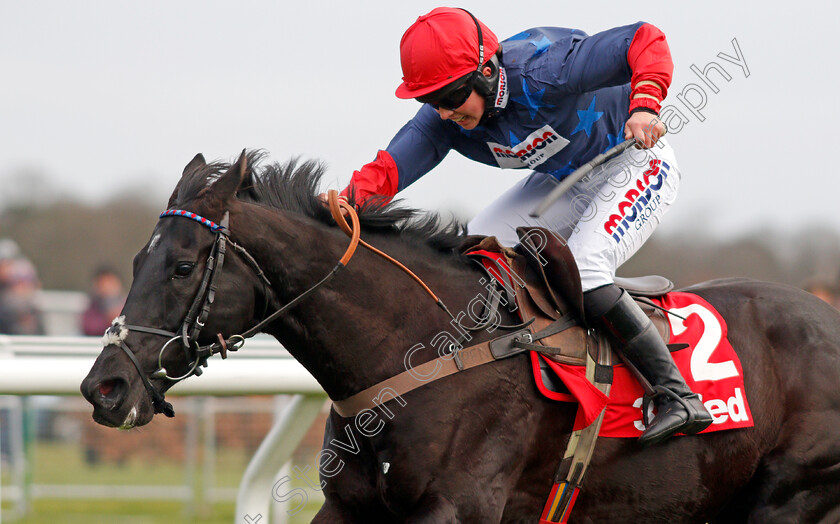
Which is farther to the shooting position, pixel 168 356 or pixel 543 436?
pixel 543 436

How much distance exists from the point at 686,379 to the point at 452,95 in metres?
1.32

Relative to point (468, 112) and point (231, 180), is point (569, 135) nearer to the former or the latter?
point (468, 112)

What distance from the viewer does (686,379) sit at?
3473 millimetres

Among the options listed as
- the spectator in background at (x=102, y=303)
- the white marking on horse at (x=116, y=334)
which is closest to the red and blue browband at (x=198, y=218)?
the white marking on horse at (x=116, y=334)

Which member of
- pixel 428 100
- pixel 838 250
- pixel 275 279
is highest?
pixel 428 100

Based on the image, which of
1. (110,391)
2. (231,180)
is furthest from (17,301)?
(110,391)

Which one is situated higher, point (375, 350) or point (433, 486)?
point (375, 350)

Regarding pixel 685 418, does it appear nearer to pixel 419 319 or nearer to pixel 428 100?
pixel 419 319

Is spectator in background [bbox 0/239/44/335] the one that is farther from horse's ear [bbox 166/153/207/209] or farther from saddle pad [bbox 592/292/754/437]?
saddle pad [bbox 592/292/754/437]

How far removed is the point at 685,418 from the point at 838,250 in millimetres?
30140

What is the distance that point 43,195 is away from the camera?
33.8m

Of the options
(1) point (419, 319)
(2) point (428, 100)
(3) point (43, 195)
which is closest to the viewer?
(1) point (419, 319)

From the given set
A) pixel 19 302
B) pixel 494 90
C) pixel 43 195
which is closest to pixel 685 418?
pixel 494 90

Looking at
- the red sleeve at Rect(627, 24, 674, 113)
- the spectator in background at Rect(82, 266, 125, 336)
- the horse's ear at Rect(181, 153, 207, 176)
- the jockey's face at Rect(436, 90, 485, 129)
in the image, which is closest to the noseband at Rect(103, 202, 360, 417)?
the horse's ear at Rect(181, 153, 207, 176)
